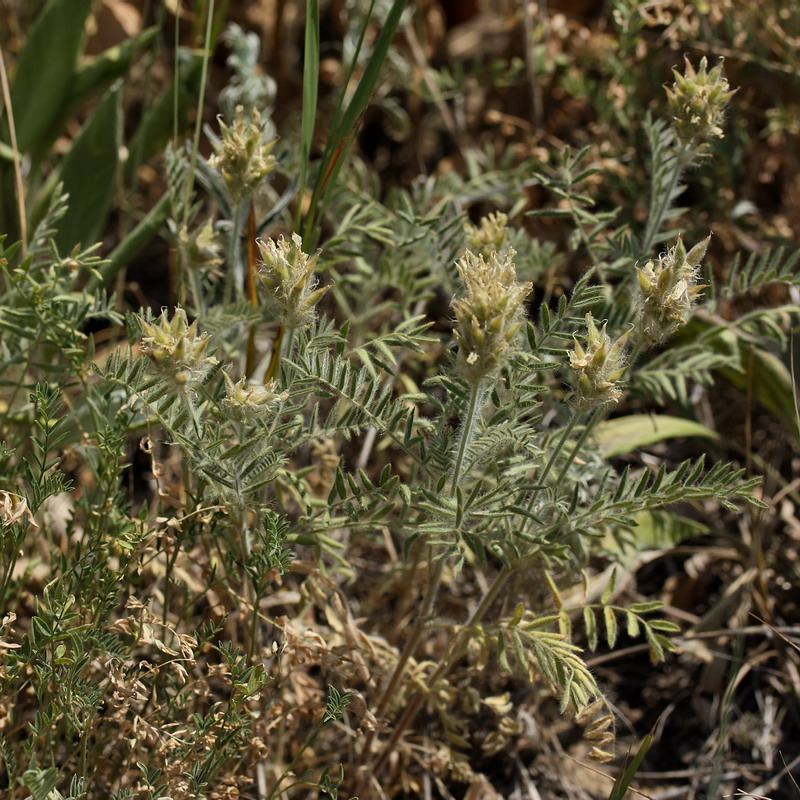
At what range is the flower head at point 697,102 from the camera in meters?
1.57

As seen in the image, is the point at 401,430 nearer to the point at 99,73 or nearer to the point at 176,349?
the point at 176,349

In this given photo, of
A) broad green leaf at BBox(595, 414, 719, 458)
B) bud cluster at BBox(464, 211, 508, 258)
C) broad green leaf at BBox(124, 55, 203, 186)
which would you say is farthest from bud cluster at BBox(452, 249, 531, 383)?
broad green leaf at BBox(124, 55, 203, 186)

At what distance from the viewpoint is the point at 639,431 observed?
2164 millimetres

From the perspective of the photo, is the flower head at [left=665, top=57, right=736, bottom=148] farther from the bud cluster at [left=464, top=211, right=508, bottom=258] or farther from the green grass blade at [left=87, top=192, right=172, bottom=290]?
the green grass blade at [left=87, top=192, right=172, bottom=290]

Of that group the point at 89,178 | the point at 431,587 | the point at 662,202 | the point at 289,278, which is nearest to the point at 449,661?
the point at 431,587

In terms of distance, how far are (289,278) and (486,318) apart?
31 centimetres

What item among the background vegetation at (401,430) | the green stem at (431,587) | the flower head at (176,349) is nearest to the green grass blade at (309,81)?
the background vegetation at (401,430)

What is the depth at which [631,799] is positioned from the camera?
75.2 inches

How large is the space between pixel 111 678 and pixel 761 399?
5.25ft

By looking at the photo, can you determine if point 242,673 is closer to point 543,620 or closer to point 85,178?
point 543,620

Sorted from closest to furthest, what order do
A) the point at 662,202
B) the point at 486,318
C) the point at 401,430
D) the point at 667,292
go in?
the point at 486,318
the point at 667,292
the point at 662,202
the point at 401,430

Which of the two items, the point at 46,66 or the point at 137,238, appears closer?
the point at 137,238

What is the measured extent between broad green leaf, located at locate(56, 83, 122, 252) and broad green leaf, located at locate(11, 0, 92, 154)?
0.52ft

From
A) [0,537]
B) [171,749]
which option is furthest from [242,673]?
[0,537]
